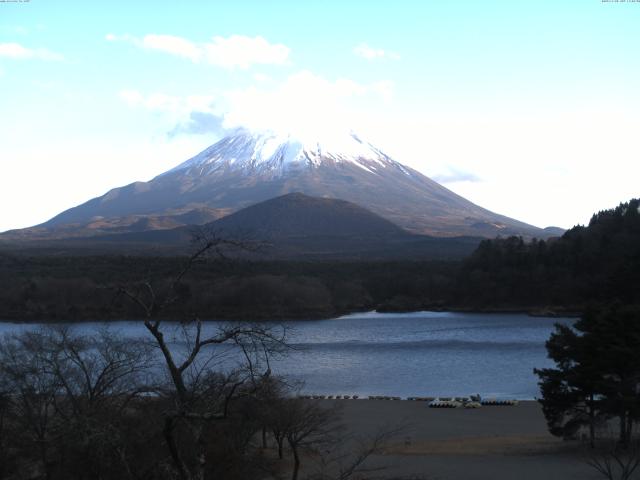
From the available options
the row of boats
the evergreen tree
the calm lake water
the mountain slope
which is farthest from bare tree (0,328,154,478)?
the mountain slope

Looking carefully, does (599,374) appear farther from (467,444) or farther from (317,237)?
(317,237)

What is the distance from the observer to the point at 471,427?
50.1ft

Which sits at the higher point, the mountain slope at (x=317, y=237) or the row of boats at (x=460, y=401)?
the mountain slope at (x=317, y=237)

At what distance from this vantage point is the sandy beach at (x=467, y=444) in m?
10.9

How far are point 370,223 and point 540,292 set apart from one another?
44467 mm

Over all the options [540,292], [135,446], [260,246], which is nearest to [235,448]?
[135,446]

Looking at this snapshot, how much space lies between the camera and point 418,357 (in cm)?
2644

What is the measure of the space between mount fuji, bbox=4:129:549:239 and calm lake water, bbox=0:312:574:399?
163 feet

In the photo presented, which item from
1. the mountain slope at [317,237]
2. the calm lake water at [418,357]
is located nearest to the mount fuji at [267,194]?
the mountain slope at [317,237]

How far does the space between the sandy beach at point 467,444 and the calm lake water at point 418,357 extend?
184cm

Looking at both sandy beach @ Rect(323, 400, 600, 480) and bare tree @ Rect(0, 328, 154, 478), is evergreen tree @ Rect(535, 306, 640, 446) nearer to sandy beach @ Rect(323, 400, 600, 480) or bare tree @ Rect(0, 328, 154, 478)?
sandy beach @ Rect(323, 400, 600, 480)

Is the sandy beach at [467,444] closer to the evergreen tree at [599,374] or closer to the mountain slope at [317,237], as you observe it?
the evergreen tree at [599,374]

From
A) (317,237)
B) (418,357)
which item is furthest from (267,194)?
(418,357)

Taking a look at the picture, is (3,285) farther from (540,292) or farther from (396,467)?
(396,467)
